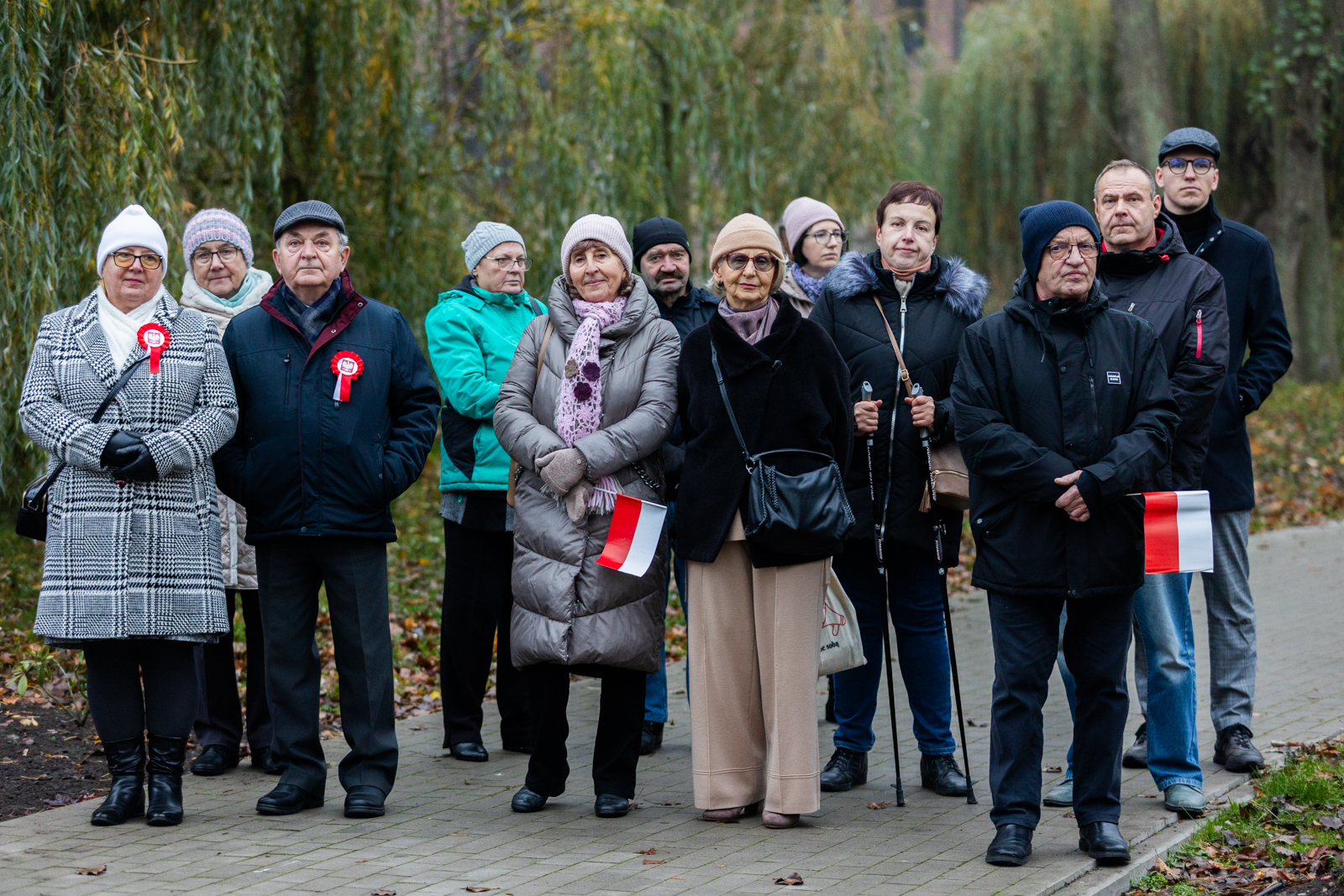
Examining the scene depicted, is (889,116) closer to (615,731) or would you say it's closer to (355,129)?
(355,129)

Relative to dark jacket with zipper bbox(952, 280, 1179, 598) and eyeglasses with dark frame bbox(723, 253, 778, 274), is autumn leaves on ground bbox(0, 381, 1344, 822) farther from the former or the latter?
eyeglasses with dark frame bbox(723, 253, 778, 274)

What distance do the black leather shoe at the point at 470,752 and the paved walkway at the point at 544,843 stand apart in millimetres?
61

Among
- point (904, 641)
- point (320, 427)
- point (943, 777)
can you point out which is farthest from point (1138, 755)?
point (320, 427)

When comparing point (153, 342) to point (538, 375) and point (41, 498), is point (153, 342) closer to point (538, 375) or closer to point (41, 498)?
point (41, 498)

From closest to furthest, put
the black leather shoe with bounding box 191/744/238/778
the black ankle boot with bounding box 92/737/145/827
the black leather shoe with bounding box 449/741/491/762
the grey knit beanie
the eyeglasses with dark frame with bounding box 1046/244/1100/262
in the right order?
the eyeglasses with dark frame with bounding box 1046/244/1100/262
the black ankle boot with bounding box 92/737/145/827
the black leather shoe with bounding box 191/744/238/778
the grey knit beanie
the black leather shoe with bounding box 449/741/491/762

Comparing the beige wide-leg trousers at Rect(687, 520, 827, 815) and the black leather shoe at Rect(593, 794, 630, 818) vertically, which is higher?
the beige wide-leg trousers at Rect(687, 520, 827, 815)

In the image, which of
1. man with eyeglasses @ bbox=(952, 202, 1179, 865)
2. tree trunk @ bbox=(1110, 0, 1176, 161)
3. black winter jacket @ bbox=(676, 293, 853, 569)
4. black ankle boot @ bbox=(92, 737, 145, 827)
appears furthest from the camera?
tree trunk @ bbox=(1110, 0, 1176, 161)

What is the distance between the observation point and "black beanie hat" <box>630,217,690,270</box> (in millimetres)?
6570

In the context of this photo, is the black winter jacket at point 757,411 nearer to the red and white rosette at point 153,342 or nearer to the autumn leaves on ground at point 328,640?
the autumn leaves on ground at point 328,640

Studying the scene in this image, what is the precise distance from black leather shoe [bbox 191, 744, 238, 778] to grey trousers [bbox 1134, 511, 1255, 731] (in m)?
3.83

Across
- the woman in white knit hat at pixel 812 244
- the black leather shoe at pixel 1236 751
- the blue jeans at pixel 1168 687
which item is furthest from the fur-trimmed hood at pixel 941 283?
the black leather shoe at pixel 1236 751

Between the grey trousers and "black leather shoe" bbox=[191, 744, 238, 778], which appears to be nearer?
the grey trousers

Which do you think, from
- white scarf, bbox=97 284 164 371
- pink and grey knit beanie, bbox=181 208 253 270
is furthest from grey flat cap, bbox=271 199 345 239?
pink and grey knit beanie, bbox=181 208 253 270

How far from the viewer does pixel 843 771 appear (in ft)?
20.0
